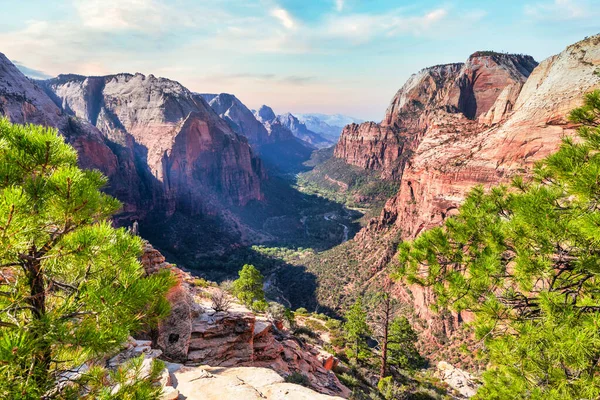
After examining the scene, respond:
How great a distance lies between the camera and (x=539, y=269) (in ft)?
15.6

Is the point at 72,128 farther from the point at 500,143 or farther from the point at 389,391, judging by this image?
the point at 500,143

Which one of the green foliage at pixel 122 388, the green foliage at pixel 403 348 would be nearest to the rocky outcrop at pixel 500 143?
the green foliage at pixel 403 348

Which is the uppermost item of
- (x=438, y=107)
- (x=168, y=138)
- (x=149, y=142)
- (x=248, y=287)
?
(x=438, y=107)

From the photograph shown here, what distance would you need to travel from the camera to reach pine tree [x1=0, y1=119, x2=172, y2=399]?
285 centimetres

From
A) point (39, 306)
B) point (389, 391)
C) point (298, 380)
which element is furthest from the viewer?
point (389, 391)

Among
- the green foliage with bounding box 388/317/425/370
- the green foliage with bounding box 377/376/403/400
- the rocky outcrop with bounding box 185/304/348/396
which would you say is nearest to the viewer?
the rocky outcrop with bounding box 185/304/348/396

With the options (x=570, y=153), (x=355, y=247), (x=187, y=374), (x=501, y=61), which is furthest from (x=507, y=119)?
(x=501, y=61)

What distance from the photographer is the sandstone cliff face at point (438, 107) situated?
176ft

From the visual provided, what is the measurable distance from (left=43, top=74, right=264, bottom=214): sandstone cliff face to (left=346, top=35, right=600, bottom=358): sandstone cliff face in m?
61.4

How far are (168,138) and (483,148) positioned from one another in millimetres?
84808

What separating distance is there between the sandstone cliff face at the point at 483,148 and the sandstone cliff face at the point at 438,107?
4.45 ft

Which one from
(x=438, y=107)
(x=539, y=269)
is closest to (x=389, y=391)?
(x=539, y=269)

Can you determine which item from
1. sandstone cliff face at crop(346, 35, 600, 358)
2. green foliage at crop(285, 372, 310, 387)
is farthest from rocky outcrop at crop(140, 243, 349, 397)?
sandstone cliff face at crop(346, 35, 600, 358)

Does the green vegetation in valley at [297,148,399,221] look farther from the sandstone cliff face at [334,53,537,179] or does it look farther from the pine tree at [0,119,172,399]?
the pine tree at [0,119,172,399]
